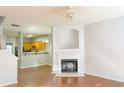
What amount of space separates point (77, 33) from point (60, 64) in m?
1.81

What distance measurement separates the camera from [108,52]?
538 centimetres

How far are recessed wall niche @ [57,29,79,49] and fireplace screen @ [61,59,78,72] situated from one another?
775 millimetres

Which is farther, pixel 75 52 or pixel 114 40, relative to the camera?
pixel 75 52

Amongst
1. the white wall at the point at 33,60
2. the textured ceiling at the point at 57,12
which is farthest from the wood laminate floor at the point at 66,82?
the white wall at the point at 33,60

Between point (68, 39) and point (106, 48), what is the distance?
7.39 feet

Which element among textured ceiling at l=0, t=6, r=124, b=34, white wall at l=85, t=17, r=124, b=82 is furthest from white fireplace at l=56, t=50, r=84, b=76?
textured ceiling at l=0, t=6, r=124, b=34

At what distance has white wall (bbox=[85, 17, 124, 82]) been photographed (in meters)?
4.95

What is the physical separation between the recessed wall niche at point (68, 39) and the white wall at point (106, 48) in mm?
716

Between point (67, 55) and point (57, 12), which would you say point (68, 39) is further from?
point (57, 12)

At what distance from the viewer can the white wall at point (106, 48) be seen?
495cm

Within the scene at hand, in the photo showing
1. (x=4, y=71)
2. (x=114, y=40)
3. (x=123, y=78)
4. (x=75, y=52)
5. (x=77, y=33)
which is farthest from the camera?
(x=77, y=33)

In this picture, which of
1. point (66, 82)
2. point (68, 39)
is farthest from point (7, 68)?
point (68, 39)
